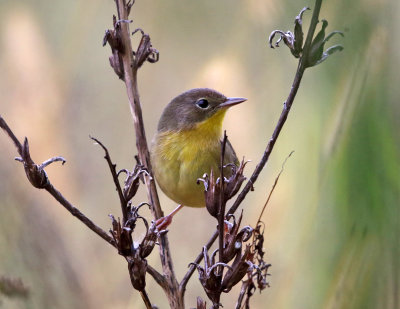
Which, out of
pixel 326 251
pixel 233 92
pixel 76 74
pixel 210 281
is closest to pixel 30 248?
pixel 210 281

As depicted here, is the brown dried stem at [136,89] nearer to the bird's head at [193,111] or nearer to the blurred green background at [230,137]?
the blurred green background at [230,137]

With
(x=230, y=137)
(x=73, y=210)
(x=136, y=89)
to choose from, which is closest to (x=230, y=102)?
(x=230, y=137)

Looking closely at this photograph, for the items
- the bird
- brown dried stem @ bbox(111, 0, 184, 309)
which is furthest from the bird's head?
brown dried stem @ bbox(111, 0, 184, 309)

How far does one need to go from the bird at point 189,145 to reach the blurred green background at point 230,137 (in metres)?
0.10

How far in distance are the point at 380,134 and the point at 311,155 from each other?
29 cm

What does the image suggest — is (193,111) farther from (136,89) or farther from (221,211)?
(221,211)

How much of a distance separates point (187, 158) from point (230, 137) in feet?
0.73

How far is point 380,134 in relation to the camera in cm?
31

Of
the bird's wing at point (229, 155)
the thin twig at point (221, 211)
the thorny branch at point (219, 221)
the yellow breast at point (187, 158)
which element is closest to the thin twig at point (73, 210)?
the thorny branch at point (219, 221)

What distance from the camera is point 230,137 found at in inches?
48.2

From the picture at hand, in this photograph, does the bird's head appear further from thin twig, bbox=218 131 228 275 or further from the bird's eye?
thin twig, bbox=218 131 228 275

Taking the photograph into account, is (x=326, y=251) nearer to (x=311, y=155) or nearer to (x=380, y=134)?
(x=380, y=134)

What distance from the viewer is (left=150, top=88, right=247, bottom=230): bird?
0.97 m

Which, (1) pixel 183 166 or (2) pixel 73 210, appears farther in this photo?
(1) pixel 183 166
